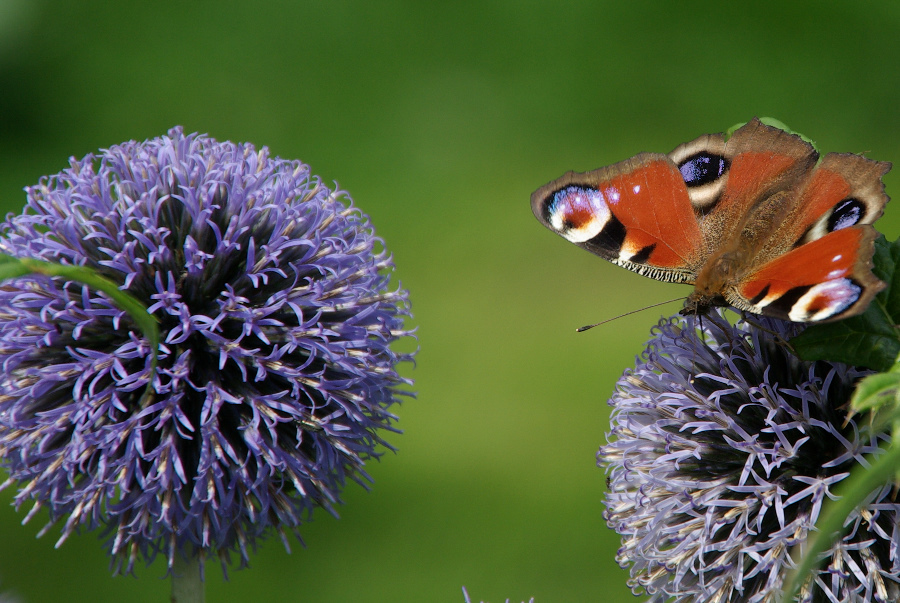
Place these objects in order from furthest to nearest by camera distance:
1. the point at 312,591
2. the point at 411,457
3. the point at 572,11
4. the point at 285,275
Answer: the point at 572,11
the point at 411,457
the point at 312,591
the point at 285,275

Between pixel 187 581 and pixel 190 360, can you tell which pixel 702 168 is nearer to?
pixel 190 360

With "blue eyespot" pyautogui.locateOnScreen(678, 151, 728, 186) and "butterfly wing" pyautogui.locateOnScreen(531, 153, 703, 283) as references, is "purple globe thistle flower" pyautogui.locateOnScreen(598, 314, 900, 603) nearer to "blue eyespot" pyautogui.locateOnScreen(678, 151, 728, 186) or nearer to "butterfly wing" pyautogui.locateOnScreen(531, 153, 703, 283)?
"butterfly wing" pyautogui.locateOnScreen(531, 153, 703, 283)

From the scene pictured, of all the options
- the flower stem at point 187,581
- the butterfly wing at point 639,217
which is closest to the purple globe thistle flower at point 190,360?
the flower stem at point 187,581

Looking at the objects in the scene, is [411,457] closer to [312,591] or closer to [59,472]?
[312,591]

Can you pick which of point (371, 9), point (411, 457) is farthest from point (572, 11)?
point (411, 457)

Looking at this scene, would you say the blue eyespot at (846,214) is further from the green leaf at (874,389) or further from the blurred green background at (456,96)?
the blurred green background at (456,96)

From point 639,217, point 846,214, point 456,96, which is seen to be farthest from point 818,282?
point 456,96

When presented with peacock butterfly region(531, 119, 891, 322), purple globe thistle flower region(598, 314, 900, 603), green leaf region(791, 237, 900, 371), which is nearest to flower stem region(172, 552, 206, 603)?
purple globe thistle flower region(598, 314, 900, 603)
